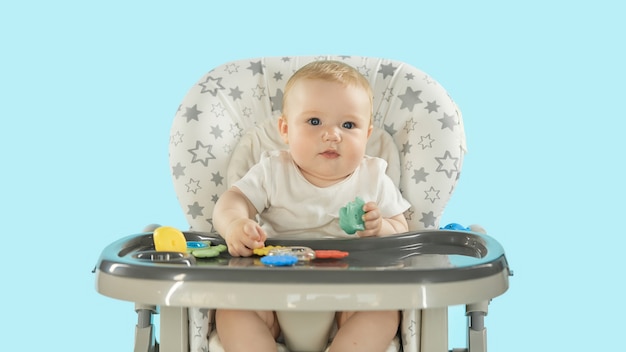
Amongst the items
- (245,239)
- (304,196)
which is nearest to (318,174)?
(304,196)

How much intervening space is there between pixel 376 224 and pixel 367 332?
320 millimetres

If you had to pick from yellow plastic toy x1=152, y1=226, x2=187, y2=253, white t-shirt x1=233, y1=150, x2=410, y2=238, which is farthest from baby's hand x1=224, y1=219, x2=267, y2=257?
white t-shirt x1=233, y1=150, x2=410, y2=238

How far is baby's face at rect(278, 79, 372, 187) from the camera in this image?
9.16 feet

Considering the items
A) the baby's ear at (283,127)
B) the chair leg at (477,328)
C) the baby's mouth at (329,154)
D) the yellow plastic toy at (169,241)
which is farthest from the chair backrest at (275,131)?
the chair leg at (477,328)

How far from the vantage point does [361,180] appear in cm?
290

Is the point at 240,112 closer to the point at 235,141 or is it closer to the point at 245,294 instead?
the point at 235,141

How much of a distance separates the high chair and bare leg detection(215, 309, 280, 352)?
40 millimetres

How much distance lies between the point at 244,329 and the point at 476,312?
0.55 meters

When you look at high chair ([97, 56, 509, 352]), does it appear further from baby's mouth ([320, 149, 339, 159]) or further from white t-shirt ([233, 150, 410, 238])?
baby's mouth ([320, 149, 339, 159])

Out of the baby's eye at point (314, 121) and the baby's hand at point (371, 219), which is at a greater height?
the baby's eye at point (314, 121)

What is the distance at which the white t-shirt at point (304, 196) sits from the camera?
9.39ft

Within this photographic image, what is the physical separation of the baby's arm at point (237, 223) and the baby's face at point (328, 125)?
19 centimetres

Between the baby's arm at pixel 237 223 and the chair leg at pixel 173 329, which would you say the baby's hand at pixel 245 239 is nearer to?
the baby's arm at pixel 237 223

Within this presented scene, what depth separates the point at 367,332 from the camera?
2514mm
